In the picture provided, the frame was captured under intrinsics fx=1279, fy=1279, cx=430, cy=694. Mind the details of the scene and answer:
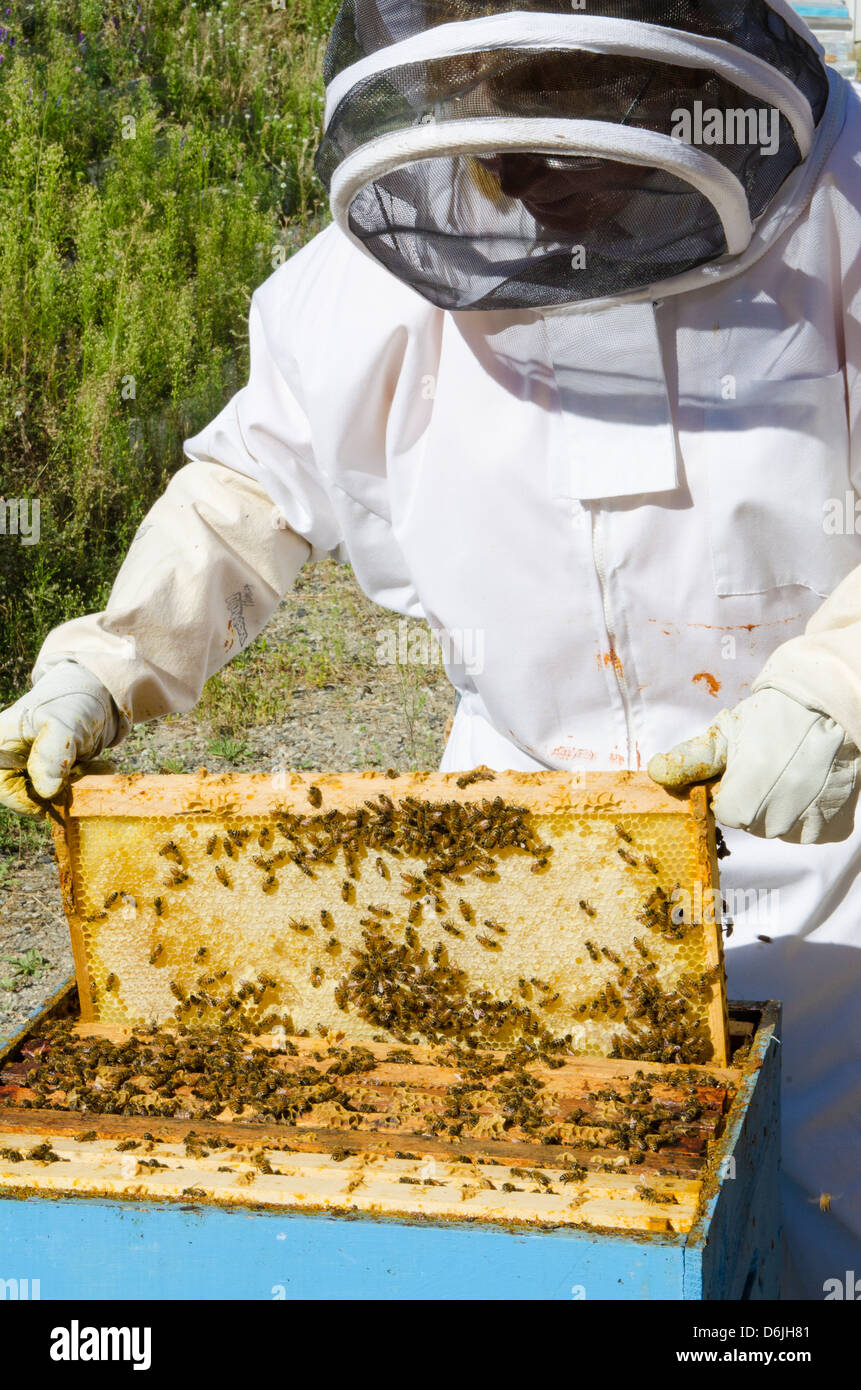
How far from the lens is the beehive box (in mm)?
1538

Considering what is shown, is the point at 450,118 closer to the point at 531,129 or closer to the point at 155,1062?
the point at 531,129

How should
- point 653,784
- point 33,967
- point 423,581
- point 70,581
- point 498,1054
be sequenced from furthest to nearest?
1. point 70,581
2. point 33,967
3. point 423,581
4. point 498,1054
5. point 653,784

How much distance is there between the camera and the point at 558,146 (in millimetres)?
1746

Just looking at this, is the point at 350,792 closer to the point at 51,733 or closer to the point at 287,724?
the point at 51,733

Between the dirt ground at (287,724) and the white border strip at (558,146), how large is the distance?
131 inches

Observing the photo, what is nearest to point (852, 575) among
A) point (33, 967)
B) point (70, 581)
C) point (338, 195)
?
point (338, 195)

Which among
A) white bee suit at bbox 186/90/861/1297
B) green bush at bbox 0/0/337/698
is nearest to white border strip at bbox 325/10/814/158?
white bee suit at bbox 186/90/861/1297

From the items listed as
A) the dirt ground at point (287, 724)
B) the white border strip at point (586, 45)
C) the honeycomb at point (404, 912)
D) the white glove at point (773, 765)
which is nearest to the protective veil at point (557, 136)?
the white border strip at point (586, 45)

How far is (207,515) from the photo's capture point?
8.64 ft

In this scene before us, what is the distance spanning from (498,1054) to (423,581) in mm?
944

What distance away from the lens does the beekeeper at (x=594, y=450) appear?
1840 millimetres

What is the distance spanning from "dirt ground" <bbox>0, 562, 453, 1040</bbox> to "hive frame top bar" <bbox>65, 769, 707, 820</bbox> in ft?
8.31

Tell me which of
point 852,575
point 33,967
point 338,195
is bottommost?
point 33,967
